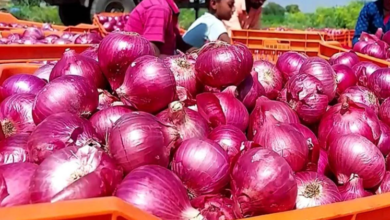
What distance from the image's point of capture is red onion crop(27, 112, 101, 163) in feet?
3.14

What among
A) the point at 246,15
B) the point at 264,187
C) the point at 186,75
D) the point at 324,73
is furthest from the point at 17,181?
the point at 246,15

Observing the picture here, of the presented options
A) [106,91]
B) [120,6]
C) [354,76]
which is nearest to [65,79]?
[106,91]

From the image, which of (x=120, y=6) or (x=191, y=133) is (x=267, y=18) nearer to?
(x=120, y=6)

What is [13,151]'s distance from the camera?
1.03 m

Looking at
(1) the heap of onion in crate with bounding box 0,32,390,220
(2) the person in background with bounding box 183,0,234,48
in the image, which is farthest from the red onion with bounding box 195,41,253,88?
(2) the person in background with bounding box 183,0,234,48

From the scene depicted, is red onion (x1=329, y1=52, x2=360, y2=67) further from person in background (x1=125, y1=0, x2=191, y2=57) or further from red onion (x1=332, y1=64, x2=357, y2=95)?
person in background (x1=125, y1=0, x2=191, y2=57)

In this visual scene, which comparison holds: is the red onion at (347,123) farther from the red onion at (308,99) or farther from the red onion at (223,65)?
the red onion at (223,65)

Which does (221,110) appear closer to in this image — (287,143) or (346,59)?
(287,143)

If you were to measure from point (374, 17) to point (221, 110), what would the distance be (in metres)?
3.00

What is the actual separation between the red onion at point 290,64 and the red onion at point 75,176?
0.94m

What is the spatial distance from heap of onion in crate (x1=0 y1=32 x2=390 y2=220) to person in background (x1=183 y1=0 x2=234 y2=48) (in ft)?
4.86

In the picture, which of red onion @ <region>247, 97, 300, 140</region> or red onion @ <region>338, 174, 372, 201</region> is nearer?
red onion @ <region>338, 174, 372, 201</region>

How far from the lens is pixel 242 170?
93 cm

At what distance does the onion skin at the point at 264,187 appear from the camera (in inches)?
35.0
